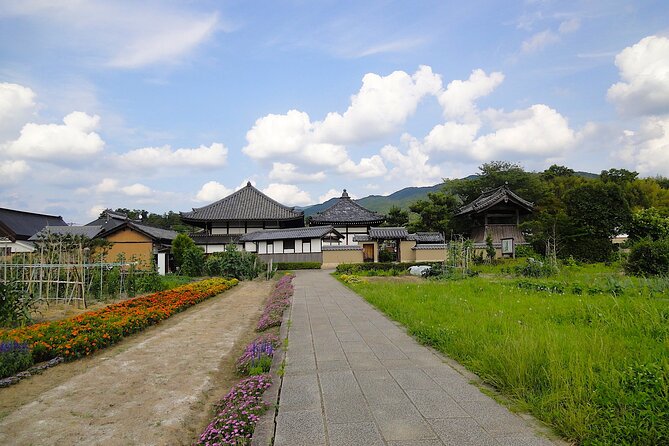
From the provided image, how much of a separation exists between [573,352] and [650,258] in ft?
37.6

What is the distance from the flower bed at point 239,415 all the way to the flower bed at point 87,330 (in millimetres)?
3754

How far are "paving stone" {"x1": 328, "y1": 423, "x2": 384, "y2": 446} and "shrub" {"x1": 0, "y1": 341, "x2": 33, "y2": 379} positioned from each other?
16.3 ft

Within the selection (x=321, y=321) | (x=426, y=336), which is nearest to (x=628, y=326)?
(x=426, y=336)

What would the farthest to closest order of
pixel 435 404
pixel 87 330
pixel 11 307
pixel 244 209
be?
pixel 244 209
pixel 11 307
pixel 87 330
pixel 435 404

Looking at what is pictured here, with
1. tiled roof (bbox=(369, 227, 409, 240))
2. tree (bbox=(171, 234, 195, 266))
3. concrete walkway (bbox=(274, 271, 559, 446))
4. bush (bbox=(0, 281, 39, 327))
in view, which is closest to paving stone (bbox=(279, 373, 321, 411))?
concrete walkway (bbox=(274, 271, 559, 446))

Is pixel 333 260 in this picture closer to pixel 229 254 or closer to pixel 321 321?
pixel 229 254

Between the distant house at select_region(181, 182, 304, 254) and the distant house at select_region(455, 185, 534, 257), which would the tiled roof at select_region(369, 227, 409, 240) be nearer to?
the distant house at select_region(455, 185, 534, 257)

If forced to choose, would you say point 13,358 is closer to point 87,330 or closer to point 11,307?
point 87,330

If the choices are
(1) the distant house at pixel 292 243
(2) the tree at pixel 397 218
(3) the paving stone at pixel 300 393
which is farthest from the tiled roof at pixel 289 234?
(3) the paving stone at pixel 300 393

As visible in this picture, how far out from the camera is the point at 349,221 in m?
33.3

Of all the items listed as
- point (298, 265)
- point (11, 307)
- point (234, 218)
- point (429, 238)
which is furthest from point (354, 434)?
point (234, 218)

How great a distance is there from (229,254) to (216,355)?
50.0ft

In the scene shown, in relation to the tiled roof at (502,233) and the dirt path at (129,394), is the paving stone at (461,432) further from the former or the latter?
the tiled roof at (502,233)

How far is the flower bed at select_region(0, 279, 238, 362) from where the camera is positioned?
6.30 meters
